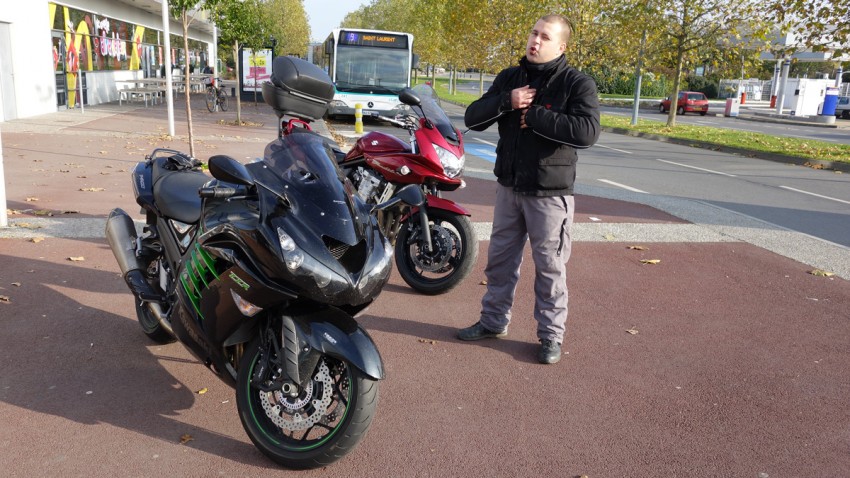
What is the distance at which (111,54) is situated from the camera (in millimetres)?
27594

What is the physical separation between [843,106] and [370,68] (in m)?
30.3

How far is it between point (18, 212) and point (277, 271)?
6179 millimetres

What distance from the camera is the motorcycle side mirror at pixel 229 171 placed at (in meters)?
2.78

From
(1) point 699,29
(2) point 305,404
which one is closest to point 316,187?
(2) point 305,404

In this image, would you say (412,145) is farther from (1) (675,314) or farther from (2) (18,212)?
(2) (18,212)

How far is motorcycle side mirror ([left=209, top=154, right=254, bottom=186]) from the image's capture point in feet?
9.12

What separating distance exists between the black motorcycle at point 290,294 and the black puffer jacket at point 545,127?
1.05 metres

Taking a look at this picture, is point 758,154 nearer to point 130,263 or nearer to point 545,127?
point 545,127

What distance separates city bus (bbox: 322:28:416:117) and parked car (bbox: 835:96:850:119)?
29.0 metres

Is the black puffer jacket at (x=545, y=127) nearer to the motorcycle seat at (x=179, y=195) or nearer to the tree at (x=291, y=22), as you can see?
the motorcycle seat at (x=179, y=195)

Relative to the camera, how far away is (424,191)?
5.46 m

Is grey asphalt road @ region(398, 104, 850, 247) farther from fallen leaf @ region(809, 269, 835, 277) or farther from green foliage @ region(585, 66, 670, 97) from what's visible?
green foliage @ region(585, 66, 670, 97)

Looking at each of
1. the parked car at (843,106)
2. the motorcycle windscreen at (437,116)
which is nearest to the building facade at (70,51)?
the motorcycle windscreen at (437,116)

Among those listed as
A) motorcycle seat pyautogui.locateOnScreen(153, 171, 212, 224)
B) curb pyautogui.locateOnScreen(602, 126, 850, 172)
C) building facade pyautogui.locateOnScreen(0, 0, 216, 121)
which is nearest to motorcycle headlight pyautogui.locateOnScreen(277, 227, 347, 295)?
motorcycle seat pyautogui.locateOnScreen(153, 171, 212, 224)
